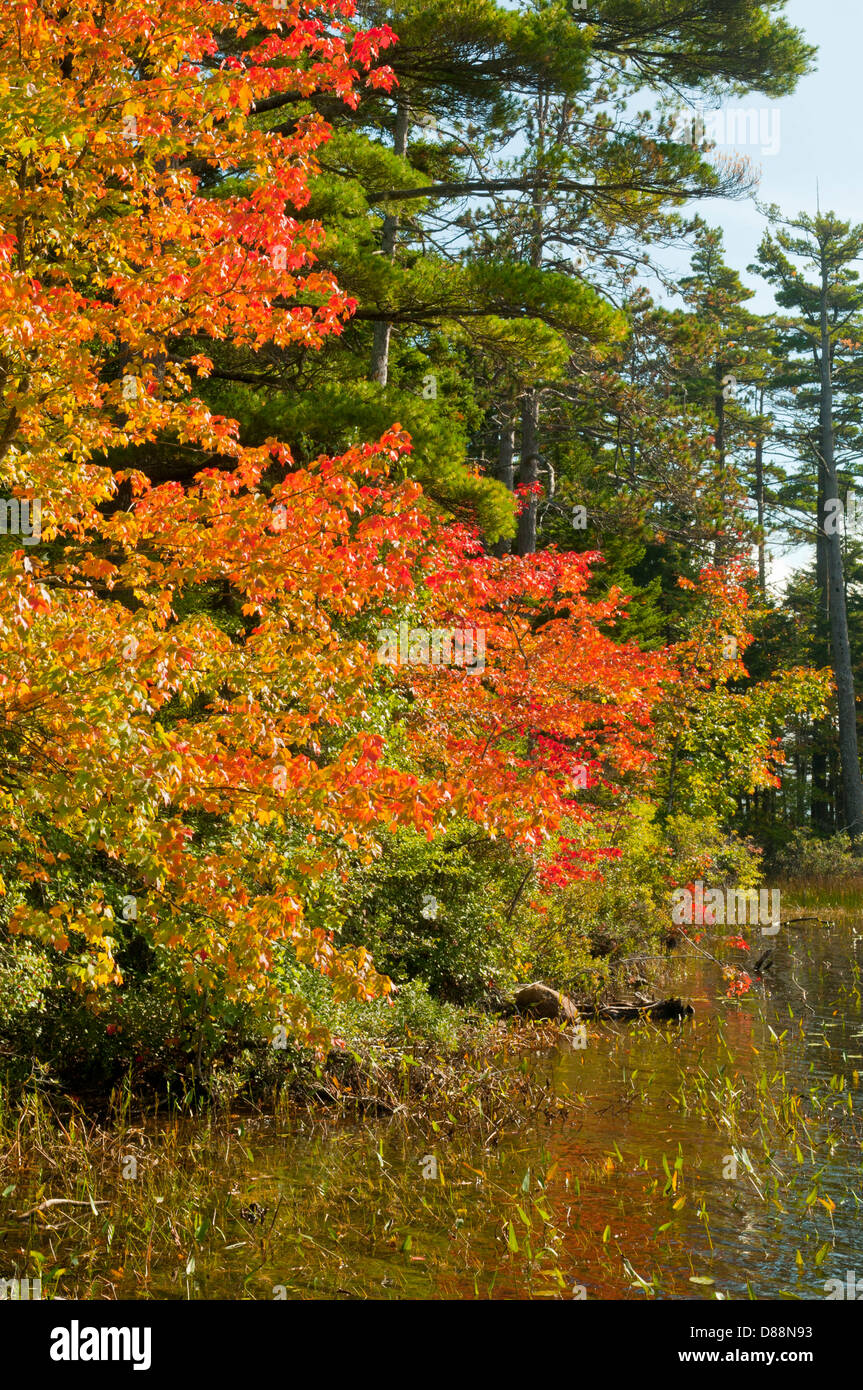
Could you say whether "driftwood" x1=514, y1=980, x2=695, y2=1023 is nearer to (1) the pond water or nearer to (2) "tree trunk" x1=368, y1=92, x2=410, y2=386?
(1) the pond water

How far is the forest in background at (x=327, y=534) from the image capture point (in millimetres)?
5504

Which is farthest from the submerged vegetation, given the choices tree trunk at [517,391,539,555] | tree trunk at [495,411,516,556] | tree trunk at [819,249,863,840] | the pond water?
tree trunk at [819,249,863,840]

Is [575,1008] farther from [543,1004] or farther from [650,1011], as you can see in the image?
[650,1011]

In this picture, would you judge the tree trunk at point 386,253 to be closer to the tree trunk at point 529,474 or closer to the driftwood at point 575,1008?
the tree trunk at point 529,474

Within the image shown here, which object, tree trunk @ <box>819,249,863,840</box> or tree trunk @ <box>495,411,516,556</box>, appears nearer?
tree trunk @ <box>495,411,516,556</box>

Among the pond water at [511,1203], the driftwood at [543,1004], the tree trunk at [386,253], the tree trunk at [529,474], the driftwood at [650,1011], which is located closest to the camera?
the pond water at [511,1203]

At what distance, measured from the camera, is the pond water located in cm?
482

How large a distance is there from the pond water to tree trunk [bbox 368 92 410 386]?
1033 centimetres

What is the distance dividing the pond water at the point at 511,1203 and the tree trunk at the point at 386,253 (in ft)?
33.9

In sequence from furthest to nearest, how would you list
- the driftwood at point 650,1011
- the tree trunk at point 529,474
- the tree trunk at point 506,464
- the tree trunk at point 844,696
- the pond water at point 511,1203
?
the tree trunk at point 844,696 → the tree trunk at point 506,464 → the tree trunk at point 529,474 → the driftwood at point 650,1011 → the pond water at point 511,1203

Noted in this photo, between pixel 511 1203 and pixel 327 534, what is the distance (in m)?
4.18

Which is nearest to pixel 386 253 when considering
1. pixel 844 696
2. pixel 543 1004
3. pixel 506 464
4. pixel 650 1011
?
pixel 506 464

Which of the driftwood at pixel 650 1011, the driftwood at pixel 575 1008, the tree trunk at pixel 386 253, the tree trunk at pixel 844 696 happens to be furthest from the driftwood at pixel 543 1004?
the tree trunk at pixel 844 696
